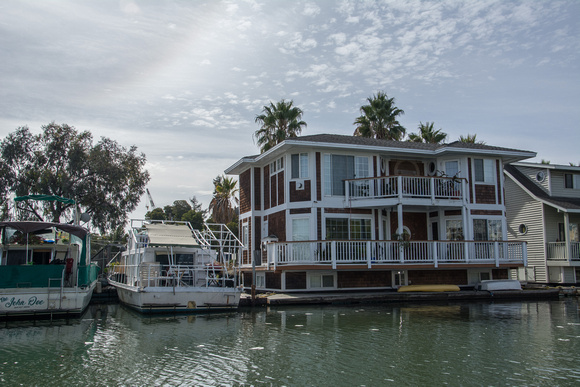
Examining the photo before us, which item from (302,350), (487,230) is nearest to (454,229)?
(487,230)

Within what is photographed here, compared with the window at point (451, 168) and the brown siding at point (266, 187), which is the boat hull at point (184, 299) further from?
the window at point (451, 168)

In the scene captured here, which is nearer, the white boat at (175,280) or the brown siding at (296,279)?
the white boat at (175,280)

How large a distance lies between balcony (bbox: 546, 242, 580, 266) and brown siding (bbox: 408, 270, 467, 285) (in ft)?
23.3

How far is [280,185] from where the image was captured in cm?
2644

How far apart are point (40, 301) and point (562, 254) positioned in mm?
27081

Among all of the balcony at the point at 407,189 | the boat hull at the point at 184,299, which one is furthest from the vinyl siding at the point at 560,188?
the boat hull at the point at 184,299

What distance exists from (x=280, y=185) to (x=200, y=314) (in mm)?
8850

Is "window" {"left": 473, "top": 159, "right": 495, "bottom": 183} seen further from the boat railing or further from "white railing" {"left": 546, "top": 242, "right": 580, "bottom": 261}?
the boat railing

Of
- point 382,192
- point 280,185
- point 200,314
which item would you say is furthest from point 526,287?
point 200,314

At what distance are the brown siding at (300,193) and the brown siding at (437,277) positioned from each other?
6480 millimetres

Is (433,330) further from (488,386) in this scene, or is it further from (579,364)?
(488,386)

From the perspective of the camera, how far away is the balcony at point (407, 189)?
24703mm

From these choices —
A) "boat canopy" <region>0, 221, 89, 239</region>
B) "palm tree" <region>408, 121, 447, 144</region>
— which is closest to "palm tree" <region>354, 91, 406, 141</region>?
"palm tree" <region>408, 121, 447, 144</region>

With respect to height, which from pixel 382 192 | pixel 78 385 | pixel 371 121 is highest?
pixel 371 121
